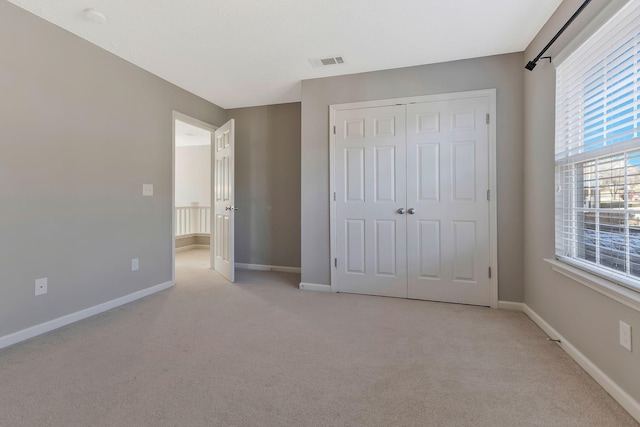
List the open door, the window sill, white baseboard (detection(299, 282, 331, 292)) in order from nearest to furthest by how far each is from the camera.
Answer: the window sill
white baseboard (detection(299, 282, 331, 292))
the open door

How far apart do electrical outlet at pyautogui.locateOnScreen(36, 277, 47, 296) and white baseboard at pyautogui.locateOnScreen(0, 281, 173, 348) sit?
25cm

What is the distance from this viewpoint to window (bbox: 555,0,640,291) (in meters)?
1.47

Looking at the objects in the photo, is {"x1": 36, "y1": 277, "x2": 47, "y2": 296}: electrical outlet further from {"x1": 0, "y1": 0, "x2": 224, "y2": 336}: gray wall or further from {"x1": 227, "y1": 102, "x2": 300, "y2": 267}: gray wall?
{"x1": 227, "y1": 102, "x2": 300, "y2": 267}: gray wall

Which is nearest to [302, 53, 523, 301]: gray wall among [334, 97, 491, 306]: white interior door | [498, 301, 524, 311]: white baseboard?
[498, 301, 524, 311]: white baseboard

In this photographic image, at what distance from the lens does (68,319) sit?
8.01 ft

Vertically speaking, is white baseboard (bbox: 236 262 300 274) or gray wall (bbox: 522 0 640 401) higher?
gray wall (bbox: 522 0 640 401)

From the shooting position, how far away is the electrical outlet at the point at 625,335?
1431 millimetres

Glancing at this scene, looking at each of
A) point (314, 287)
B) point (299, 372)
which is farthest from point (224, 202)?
point (299, 372)

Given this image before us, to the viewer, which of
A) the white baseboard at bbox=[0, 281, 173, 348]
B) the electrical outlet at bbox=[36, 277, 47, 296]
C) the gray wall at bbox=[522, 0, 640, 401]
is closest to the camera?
the gray wall at bbox=[522, 0, 640, 401]

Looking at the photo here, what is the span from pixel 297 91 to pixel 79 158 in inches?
98.1

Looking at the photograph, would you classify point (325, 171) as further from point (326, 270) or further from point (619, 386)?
point (619, 386)

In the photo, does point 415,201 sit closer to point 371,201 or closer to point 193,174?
point 371,201

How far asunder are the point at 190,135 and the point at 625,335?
23.6ft

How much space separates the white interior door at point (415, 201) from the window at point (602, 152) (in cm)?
79
